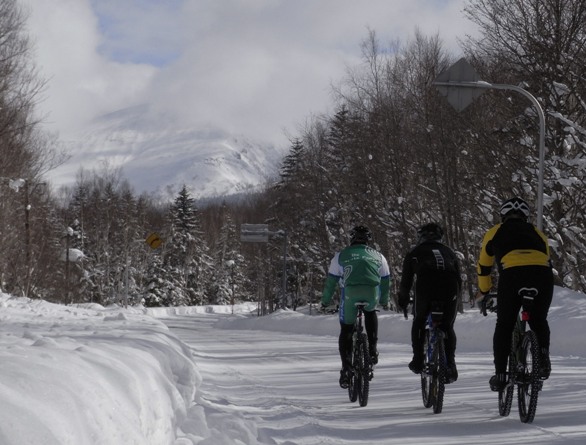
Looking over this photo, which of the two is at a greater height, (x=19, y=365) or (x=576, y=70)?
(x=576, y=70)

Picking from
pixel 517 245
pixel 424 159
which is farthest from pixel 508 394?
pixel 424 159

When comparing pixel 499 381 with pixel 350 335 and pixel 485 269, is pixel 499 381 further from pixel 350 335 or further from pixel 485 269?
pixel 350 335

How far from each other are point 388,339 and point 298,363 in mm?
9350

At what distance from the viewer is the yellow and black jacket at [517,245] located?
6543 mm

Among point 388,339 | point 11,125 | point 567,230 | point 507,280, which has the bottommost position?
point 388,339

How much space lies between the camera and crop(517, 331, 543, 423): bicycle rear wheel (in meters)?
6.27

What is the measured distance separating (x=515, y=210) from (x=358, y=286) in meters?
2.11

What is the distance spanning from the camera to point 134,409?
4.45 meters

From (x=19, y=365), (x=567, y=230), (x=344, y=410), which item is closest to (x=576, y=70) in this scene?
(x=567, y=230)

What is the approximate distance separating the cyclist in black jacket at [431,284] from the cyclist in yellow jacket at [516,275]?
0.72 meters

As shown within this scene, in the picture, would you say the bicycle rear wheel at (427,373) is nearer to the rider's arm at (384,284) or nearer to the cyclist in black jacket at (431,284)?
the cyclist in black jacket at (431,284)

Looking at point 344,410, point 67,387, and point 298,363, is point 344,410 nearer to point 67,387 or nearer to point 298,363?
point 67,387

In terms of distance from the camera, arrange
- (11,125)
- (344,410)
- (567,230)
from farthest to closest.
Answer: (11,125) < (567,230) < (344,410)

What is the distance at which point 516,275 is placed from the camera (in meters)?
6.51
